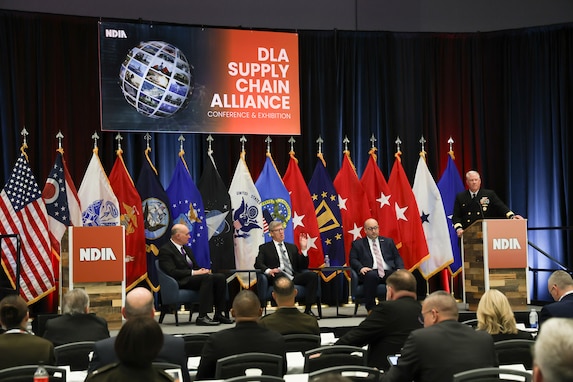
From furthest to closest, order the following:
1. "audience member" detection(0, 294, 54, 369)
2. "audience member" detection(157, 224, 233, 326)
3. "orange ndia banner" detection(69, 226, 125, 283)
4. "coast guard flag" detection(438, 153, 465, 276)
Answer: "coast guard flag" detection(438, 153, 465, 276) < "audience member" detection(157, 224, 233, 326) < "orange ndia banner" detection(69, 226, 125, 283) < "audience member" detection(0, 294, 54, 369)

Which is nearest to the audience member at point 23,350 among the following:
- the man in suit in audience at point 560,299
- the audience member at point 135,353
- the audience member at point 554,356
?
the audience member at point 135,353

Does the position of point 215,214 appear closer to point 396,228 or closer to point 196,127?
point 196,127

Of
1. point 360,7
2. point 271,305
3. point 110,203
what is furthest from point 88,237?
point 360,7

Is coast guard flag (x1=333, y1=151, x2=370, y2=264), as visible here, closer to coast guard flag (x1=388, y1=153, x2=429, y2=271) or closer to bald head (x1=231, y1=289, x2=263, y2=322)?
coast guard flag (x1=388, y1=153, x2=429, y2=271)

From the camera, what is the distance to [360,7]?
12164 mm

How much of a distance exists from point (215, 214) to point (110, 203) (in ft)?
4.38

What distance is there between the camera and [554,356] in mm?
1986

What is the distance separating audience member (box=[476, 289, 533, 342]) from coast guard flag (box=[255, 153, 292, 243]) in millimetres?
5790

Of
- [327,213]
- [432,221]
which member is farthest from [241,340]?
[432,221]

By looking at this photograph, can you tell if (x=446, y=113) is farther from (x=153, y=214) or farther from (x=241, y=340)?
(x=241, y=340)

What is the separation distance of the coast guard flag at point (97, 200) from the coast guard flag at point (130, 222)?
171mm

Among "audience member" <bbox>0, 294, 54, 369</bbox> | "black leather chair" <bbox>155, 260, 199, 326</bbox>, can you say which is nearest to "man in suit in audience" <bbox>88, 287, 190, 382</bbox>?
"audience member" <bbox>0, 294, 54, 369</bbox>

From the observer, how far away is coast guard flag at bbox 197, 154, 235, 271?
10195mm

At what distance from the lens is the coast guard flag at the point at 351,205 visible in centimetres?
1092
